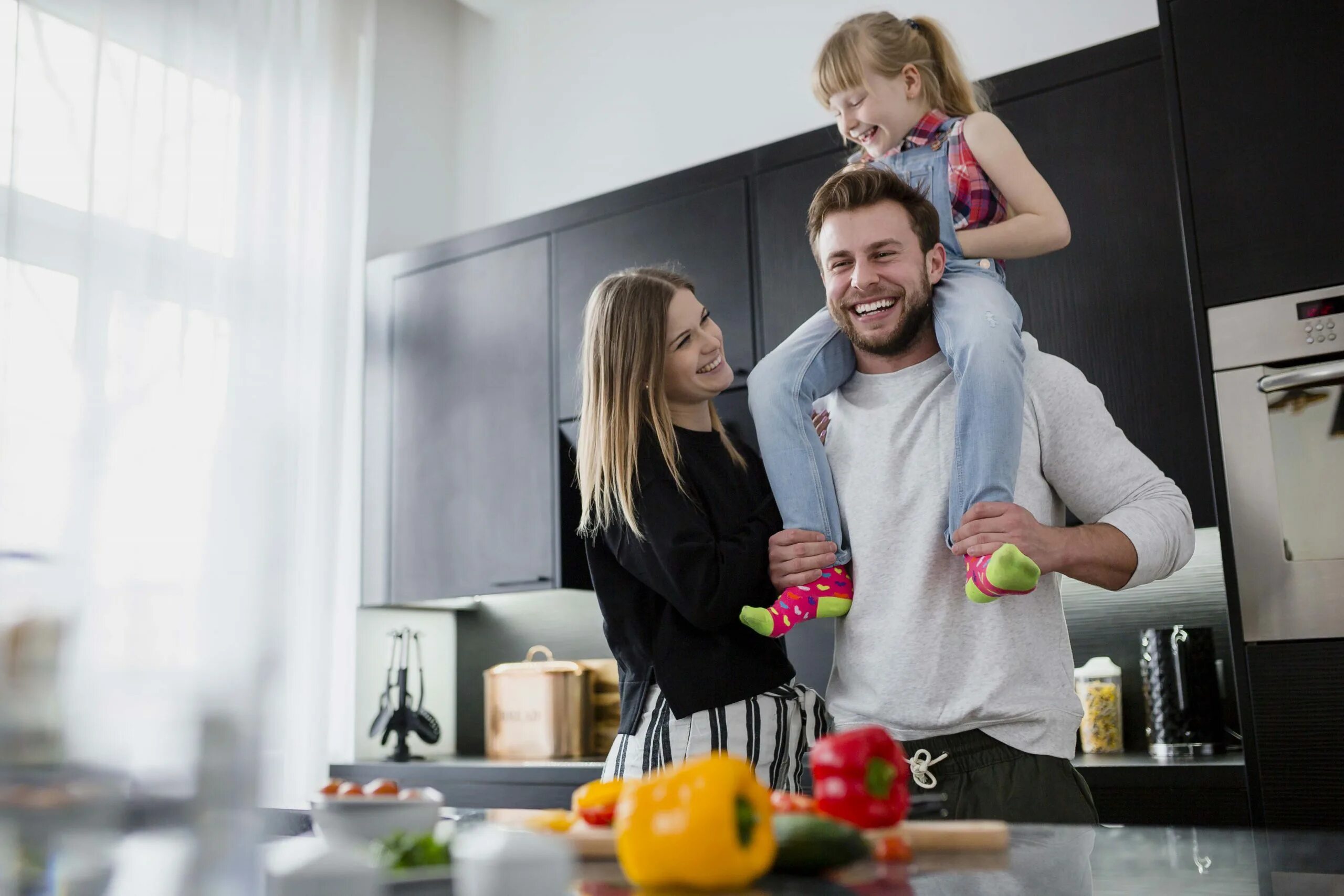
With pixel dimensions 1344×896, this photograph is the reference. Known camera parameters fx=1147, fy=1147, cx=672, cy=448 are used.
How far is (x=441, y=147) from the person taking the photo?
4.15 m

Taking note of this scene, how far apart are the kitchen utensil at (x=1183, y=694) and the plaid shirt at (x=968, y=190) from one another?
1.13m

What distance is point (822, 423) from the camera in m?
1.82

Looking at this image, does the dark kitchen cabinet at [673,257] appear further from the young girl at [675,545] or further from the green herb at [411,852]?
the green herb at [411,852]

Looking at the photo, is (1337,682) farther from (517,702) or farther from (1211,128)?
(517,702)

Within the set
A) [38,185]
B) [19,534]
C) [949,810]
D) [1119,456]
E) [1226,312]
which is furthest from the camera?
[38,185]

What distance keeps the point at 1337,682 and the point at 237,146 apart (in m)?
2.89

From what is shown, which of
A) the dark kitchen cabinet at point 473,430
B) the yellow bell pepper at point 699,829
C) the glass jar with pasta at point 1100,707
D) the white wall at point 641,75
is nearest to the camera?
the yellow bell pepper at point 699,829

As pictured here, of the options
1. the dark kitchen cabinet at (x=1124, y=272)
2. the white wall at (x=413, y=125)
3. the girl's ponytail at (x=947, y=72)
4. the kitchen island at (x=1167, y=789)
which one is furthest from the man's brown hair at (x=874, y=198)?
the white wall at (x=413, y=125)

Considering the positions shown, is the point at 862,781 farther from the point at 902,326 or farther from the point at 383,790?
the point at 902,326

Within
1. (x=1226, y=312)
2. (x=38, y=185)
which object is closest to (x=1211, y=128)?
(x=1226, y=312)

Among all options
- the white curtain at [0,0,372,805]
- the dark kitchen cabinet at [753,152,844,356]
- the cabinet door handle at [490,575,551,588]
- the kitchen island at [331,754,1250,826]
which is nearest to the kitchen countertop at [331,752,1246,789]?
the kitchen island at [331,754,1250,826]

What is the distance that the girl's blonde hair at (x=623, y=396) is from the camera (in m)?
1.66

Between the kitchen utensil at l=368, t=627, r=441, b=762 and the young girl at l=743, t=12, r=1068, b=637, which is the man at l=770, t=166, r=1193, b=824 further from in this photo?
the kitchen utensil at l=368, t=627, r=441, b=762

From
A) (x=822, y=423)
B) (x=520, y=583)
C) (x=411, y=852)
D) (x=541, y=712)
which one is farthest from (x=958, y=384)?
(x=541, y=712)
